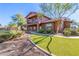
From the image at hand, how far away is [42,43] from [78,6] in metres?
0.51

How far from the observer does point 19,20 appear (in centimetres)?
164

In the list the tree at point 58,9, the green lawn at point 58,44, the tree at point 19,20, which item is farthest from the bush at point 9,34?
the tree at point 58,9

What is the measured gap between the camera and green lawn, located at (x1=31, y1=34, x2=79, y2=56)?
1.57 metres

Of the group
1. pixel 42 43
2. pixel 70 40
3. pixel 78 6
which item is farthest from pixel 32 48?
pixel 78 6

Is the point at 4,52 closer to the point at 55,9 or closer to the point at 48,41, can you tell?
the point at 48,41

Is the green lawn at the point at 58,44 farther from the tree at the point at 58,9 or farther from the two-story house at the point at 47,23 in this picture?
the tree at the point at 58,9

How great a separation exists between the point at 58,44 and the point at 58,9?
1.15 ft

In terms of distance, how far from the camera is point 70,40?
1598mm

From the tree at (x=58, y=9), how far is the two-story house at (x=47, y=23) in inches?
1.6

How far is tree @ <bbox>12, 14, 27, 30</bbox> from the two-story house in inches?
1.9

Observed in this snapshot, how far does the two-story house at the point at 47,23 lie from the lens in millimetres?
1604

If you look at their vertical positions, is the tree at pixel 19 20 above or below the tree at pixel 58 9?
below

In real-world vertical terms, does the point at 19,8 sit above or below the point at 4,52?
above

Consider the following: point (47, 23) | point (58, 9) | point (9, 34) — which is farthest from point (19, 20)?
point (58, 9)
